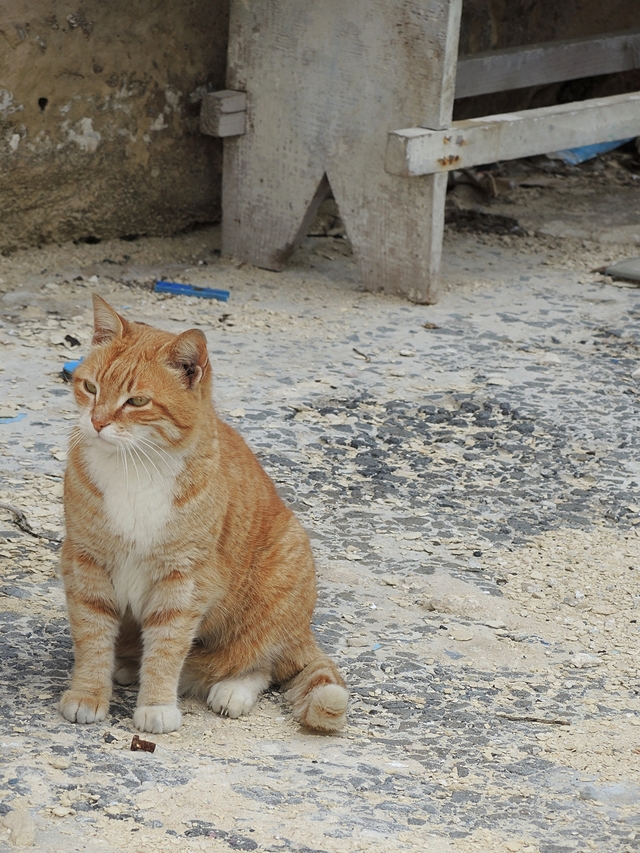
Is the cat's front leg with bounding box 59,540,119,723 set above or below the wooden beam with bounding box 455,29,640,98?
below

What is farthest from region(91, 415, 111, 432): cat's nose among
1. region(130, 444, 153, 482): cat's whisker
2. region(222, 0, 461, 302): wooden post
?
region(222, 0, 461, 302): wooden post

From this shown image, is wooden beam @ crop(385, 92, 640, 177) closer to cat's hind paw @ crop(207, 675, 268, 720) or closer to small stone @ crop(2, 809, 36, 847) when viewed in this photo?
cat's hind paw @ crop(207, 675, 268, 720)

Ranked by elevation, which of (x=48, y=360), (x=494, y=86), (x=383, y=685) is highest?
(x=494, y=86)

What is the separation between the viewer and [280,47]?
628cm

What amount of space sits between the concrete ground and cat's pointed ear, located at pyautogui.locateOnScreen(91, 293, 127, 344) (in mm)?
887

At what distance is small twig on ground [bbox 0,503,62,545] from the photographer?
12.3 feet

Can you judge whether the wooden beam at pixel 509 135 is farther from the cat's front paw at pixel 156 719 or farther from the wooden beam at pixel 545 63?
the cat's front paw at pixel 156 719

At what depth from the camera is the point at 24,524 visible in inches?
150

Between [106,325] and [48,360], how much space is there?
235 centimetres

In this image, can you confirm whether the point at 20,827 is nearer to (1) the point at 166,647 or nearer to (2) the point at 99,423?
(1) the point at 166,647

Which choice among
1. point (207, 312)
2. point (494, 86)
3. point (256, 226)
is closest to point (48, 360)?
point (207, 312)

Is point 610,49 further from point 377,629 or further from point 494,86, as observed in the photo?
point 377,629

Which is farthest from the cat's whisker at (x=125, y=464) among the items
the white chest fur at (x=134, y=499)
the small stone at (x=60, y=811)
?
the small stone at (x=60, y=811)

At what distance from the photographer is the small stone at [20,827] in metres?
2.22
